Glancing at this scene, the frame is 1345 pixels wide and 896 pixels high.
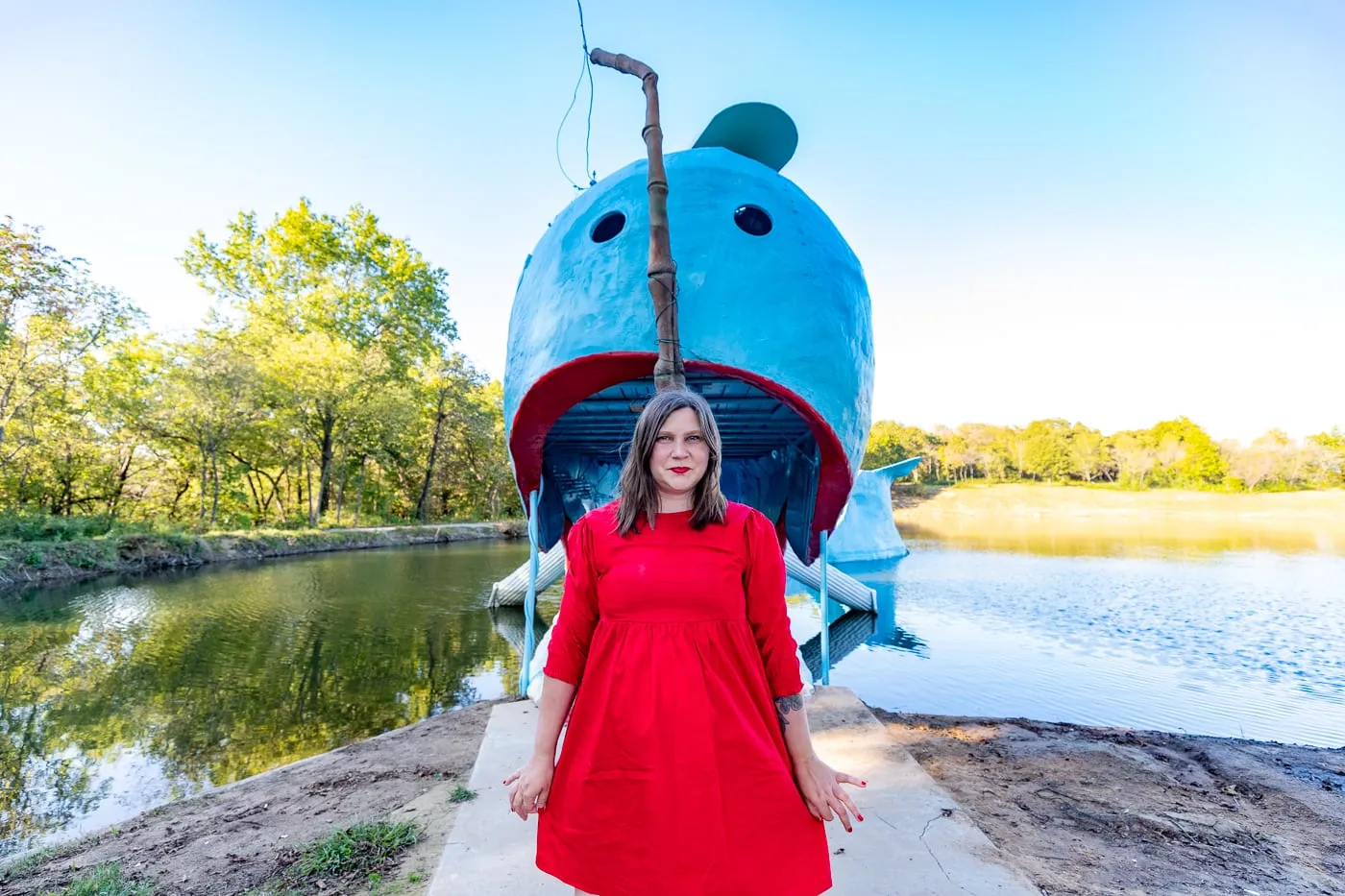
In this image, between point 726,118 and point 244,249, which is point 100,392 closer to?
point 244,249

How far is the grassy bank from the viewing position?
1234 centimetres

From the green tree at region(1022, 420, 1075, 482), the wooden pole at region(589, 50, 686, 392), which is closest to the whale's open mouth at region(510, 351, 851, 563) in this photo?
the wooden pole at region(589, 50, 686, 392)

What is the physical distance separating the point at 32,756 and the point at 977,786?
21.5 feet

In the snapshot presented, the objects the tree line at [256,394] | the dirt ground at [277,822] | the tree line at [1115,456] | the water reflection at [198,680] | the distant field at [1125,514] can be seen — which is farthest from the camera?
the tree line at [1115,456]

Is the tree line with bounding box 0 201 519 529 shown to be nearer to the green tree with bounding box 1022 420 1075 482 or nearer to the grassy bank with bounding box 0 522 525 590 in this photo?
the grassy bank with bounding box 0 522 525 590

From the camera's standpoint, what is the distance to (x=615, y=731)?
1375mm

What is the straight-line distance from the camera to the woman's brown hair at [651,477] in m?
1.48

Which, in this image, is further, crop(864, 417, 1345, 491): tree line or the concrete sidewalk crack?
crop(864, 417, 1345, 491): tree line

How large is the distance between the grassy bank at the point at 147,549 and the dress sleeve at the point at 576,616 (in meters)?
15.7

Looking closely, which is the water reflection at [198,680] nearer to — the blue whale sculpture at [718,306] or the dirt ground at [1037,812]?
the dirt ground at [1037,812]

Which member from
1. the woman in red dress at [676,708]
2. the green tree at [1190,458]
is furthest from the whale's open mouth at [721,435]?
the green tree at [1190,458]

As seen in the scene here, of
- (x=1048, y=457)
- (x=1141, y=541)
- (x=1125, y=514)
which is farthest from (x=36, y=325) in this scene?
(x=1048, y=457)

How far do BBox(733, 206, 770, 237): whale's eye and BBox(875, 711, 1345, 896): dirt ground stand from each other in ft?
10.2

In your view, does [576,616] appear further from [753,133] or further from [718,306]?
[753,133]
